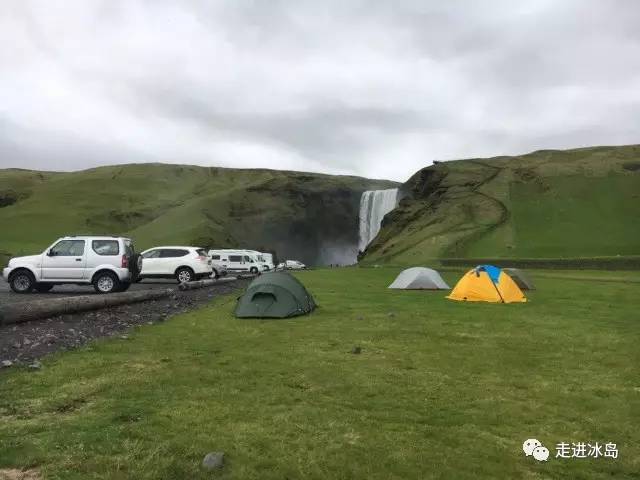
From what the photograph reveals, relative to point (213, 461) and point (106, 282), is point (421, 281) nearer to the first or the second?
point (106, 282)

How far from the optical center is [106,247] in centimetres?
2298

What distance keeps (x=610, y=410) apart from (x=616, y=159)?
317 ft

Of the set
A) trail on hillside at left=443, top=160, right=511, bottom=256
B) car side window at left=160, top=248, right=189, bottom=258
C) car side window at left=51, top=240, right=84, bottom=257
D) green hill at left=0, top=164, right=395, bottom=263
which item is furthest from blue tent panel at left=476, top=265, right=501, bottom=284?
green hill at left=0, top=164, right=395, bottom=263

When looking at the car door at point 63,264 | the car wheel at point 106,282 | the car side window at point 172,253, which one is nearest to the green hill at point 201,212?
the car side window at point 172,253

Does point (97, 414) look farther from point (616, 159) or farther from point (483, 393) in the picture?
point (616, 159)

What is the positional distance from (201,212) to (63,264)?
91592mm

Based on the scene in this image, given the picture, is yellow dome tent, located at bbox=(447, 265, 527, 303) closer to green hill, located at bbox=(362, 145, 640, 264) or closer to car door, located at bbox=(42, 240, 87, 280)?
car door, located at bbox=(42, 240, 87, 280)

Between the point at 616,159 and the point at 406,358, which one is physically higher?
the point at 616,159

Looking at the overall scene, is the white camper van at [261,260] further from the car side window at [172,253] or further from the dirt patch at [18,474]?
the dirt patch at [18,474]

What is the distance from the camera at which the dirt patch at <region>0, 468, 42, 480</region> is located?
192 inches

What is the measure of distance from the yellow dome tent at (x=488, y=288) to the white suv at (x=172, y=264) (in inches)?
581

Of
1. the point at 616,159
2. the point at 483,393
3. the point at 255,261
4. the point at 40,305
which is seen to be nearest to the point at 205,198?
the point at 255,261

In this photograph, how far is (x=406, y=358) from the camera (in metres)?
10.7

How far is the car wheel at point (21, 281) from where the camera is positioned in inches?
894
